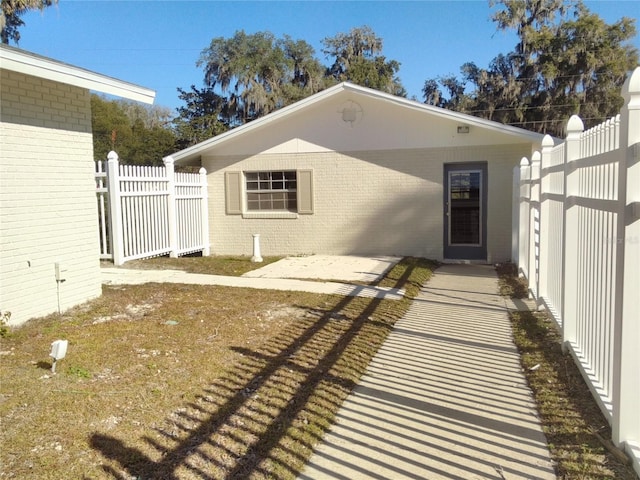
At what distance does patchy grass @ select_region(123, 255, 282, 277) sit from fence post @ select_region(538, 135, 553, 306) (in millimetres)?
5628

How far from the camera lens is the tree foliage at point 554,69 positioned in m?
26.2

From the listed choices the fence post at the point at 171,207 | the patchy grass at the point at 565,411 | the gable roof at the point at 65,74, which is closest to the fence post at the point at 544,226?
the patchy grass at the point at 565,411

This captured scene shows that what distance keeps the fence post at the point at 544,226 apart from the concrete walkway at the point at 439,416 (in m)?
0.92

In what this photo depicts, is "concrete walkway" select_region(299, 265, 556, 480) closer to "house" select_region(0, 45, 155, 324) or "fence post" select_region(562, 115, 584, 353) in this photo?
"fence post" select_region(562, 115, 584, 353)

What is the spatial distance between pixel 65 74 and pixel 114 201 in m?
3.95

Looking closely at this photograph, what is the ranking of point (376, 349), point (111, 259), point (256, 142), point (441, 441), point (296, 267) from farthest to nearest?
point (256, 142), point (296, 267), point (111, 259), point (376, 349), point (441, 441)

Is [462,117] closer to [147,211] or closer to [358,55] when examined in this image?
[147,211]

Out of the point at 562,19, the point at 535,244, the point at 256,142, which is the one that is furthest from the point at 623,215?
the point at 562,19

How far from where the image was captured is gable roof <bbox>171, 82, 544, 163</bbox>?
37.2 ft

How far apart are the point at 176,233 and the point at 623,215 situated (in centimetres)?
1050

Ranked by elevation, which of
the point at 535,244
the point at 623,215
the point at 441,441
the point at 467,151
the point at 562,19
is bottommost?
the point at 441,441

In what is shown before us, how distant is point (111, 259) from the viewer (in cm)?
1023

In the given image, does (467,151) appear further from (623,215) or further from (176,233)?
(623,215)

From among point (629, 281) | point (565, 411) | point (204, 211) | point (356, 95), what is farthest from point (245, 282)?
point (629, 281)
